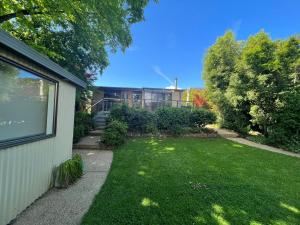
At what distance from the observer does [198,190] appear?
11.5ft

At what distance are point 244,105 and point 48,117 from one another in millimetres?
10368

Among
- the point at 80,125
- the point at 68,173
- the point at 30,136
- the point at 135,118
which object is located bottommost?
the point at 68,173

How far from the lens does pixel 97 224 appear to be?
2.42m

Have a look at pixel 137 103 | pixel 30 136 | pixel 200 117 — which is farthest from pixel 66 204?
pixel 137 103

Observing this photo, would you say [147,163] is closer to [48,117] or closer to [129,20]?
[48,117]

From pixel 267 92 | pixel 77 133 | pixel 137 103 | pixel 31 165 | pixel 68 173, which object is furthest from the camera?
pixel 137 103

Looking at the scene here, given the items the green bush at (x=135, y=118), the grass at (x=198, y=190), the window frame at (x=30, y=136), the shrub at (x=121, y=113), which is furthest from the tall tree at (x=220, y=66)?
the window frame at (x=30, y=136)

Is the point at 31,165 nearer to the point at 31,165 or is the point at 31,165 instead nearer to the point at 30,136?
the point at 31,165

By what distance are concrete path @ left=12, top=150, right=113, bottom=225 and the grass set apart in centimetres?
19

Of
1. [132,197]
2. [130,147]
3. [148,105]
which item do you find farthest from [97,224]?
[148,105]

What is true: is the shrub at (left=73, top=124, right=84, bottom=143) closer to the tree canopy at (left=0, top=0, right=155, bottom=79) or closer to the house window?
the tree canopy at (left=0, top=0, right=155, bottom=79)

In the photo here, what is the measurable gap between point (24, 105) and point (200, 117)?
8376mm

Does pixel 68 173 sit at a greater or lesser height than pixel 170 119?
lesser

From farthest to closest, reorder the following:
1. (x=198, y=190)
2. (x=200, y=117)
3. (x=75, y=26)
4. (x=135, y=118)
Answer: (x=200, y=117), (x=135, y=118), (x=75, y=26), (x=198, y=190)
